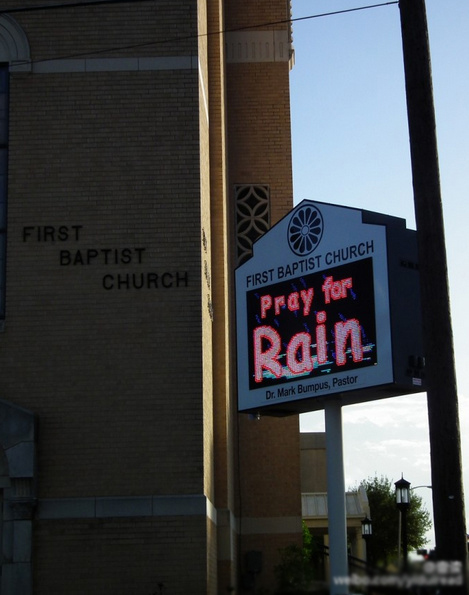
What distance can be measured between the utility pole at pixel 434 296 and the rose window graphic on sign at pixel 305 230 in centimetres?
473

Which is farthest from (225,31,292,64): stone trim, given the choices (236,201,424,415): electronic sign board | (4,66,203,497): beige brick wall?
(236,201,424,415): electronic sign board

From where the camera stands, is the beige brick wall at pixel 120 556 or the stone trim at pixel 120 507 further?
the stone trim at pixel 120 507

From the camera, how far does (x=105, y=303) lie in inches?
645

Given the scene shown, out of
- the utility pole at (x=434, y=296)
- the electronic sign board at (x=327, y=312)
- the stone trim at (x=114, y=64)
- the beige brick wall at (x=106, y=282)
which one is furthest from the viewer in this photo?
the stone trim at (x=114, y=64)

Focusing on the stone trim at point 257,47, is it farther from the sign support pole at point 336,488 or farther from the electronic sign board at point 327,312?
the sign support pole at point 336,488

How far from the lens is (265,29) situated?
25.8 m

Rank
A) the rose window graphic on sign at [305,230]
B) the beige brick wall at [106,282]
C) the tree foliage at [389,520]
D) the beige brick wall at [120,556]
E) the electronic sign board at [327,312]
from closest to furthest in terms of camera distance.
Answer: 1. the electronic sign board at [327,312]
2. the beige brick wall at [120,556]
3. the beige brick wall at [106,282]
4. the rose window graphic on sign at [305,230]
5. the tree foliage at [389,520]

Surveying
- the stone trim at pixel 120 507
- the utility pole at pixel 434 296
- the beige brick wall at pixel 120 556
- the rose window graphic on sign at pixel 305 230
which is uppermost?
the rose window graphic on sign at pixel 305 230

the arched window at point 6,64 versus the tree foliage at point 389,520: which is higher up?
the arched window at point 6,64

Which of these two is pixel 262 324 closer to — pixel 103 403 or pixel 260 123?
pixel 103 403

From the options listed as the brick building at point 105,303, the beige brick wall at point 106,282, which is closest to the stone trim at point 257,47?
the brick building at point 105,303

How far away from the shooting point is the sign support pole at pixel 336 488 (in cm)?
1458

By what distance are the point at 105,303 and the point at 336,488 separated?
4.27 metres

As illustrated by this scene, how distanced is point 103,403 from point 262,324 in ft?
8.40
